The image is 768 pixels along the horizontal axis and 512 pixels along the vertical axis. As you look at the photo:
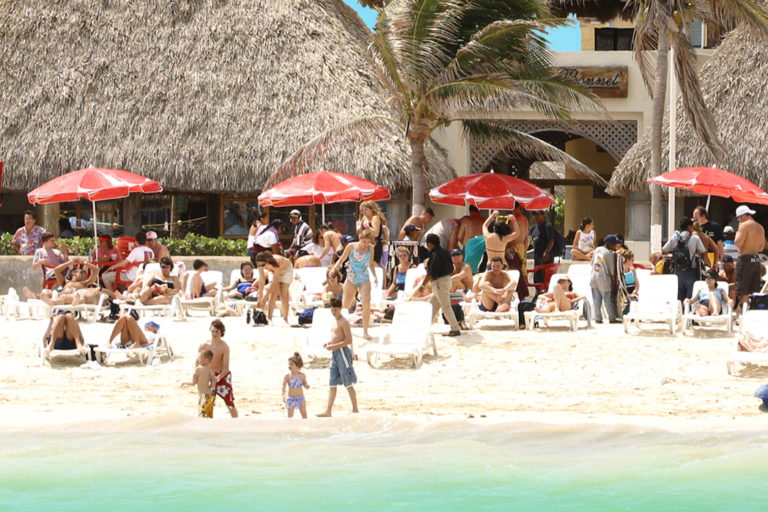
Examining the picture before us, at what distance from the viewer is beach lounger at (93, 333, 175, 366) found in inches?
568

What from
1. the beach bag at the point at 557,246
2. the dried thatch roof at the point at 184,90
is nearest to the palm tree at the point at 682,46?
the beach bag at the point at 557,246

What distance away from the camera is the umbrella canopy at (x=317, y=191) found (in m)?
18.3

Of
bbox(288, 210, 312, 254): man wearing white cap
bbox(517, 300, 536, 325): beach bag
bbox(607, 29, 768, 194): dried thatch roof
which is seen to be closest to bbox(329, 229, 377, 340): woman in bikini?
bbox(517, 300, 536, 325): beach bag

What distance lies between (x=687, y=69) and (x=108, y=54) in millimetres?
11116

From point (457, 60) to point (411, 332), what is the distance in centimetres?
570

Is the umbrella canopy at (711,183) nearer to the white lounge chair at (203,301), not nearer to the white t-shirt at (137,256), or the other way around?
the white lounge chair at (203,301)

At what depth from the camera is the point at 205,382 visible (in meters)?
11.7

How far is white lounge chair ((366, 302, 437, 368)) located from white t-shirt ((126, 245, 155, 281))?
454 centimetres

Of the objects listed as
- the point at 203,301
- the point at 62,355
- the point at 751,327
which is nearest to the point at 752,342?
the point at 751,327

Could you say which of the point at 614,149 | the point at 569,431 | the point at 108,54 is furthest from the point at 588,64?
the point at 569,431

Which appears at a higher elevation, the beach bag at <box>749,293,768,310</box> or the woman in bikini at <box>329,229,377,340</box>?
the woman in bikini at <box>329,229,377,340</box>

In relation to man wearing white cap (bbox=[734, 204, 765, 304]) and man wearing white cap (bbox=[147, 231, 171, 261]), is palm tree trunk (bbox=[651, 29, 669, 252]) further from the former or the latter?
man wearing white cap (bbox=[147, 231, 171, 261])

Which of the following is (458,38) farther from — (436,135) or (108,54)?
(108,54)

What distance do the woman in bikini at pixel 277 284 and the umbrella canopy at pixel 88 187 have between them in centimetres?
272
